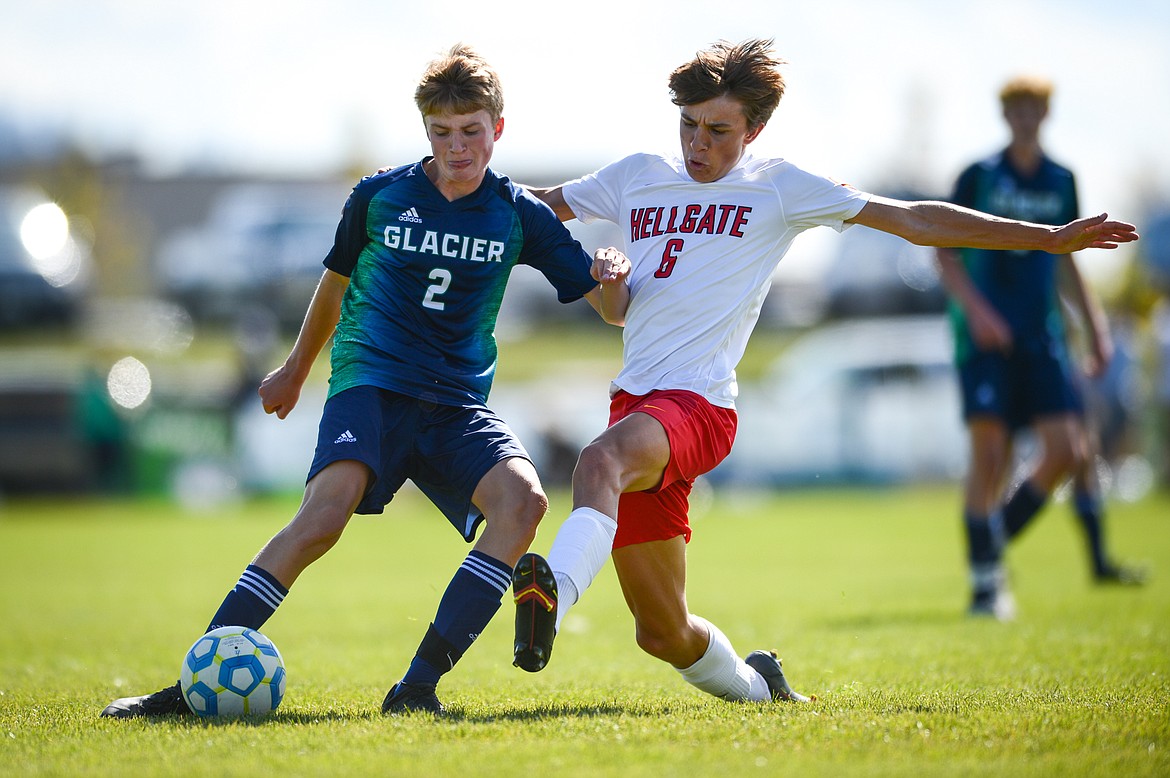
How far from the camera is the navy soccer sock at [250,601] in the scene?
4.57 metres

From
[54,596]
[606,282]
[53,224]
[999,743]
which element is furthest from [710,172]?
[53,224]

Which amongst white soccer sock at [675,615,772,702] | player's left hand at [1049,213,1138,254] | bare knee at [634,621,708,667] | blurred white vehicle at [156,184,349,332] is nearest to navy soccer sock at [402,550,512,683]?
bare knee at [634,621,708,667]

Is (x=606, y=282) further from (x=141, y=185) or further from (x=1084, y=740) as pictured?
(x=141, y=185)

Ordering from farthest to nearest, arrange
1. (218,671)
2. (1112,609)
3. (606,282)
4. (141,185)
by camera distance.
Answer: (141,185), (1112,609), (606,282), (218,671)

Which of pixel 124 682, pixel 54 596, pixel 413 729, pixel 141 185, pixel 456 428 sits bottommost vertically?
pixel 54 596

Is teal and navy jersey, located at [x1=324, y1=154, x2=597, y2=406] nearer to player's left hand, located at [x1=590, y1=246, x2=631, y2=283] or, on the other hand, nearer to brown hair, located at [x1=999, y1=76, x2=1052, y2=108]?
player's left hand, located at [x1=590, y1=246, x2=631, y2=283]

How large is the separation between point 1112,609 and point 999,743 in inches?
183

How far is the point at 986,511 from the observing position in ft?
26.9

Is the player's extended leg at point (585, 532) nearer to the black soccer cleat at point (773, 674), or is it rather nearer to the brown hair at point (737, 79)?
the black soccer cleat at point (773, 674)

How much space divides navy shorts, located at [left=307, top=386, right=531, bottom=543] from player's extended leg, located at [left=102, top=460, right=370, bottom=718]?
4.9 inches

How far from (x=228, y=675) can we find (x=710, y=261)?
232cm

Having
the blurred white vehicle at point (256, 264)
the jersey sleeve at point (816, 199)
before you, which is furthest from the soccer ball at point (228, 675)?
the blurred white vehicle at point (256, 264)

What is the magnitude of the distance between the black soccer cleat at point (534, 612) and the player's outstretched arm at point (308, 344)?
1563mm

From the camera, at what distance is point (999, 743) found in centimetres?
389
